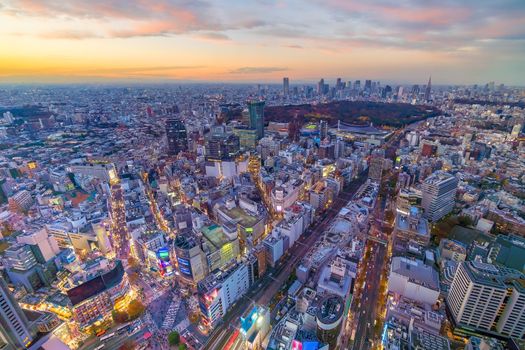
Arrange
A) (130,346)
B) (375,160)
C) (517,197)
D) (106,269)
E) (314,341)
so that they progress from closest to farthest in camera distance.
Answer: (314,341), (130,346), (106,269), (517,197), (375,160)

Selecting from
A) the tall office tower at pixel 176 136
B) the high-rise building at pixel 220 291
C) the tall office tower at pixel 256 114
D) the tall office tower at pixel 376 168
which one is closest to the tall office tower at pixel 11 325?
the high-rise building at pixel 220 291

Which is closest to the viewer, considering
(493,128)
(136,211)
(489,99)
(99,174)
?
(136,211)

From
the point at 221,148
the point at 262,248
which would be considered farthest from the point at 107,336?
the point at 221,148

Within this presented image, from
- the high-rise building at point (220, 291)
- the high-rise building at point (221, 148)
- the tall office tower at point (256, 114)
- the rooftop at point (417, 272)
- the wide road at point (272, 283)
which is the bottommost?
the wide road at point (272, 283)

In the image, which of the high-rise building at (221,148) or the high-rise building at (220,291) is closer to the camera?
the high-rise building at (220,291)

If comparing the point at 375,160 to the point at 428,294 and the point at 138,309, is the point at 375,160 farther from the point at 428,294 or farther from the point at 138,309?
the point at 138,309

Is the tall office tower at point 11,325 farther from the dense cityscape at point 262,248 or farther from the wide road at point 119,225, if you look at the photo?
the wide road at point 119,225

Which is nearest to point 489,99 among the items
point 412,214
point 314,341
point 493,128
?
point 493,128

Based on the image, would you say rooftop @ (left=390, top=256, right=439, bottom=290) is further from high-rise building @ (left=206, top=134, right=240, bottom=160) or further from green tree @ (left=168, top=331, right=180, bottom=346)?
high-rise building @ (left=206, top=134, right=240, bottom=160)
